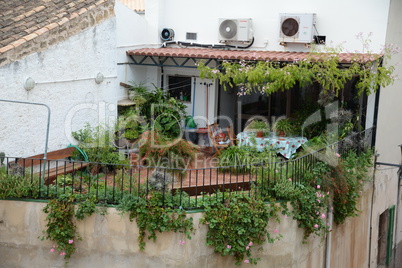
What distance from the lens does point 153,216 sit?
896cm

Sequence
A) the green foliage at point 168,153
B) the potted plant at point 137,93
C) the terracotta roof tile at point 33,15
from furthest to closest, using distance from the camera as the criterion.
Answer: the potted plant at point 137,93 → the green foliage at point 168,153 → the terracotta roof tile at point 33,15

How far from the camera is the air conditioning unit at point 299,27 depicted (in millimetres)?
13641

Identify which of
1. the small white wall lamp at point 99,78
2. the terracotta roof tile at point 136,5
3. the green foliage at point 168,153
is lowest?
the green foliage at point 168,153

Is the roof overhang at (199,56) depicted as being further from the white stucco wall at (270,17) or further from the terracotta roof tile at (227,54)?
the white stucco wall at (270,17)

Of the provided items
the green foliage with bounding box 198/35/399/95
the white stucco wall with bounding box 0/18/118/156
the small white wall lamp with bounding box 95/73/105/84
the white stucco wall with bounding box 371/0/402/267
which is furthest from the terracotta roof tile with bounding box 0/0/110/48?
the white stucco wall with bounding box 371/0/402/267

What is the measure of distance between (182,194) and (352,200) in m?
4.01

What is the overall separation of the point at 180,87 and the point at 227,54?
7.69 ft

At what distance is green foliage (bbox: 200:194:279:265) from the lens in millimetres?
9039

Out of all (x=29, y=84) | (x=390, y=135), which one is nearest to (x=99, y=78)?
(x=29, y=84)

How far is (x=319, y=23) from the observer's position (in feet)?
45.6

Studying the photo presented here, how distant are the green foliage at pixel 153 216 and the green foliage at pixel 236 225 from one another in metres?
0.33

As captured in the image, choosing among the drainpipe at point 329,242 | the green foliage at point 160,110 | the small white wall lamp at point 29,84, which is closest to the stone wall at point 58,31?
the small white wall lamp at point 29,84

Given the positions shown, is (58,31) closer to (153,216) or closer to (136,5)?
(153,216)

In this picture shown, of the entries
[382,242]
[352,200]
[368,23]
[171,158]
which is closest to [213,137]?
[171,158]
